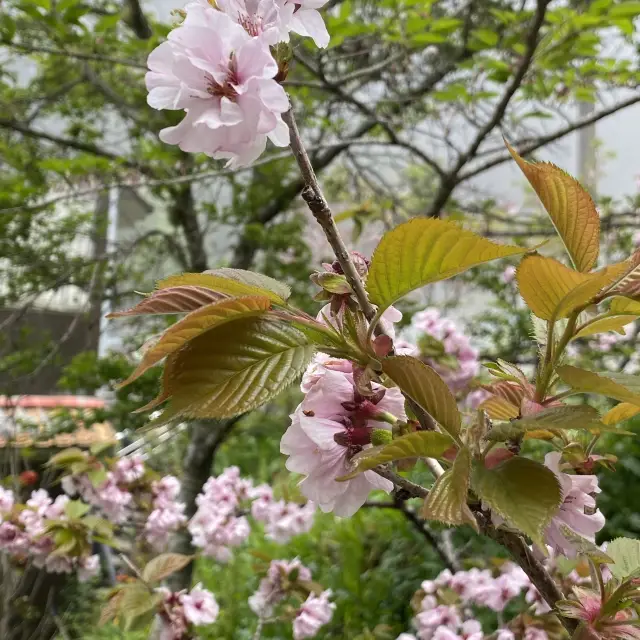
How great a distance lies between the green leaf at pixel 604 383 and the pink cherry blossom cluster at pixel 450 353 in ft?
2.57

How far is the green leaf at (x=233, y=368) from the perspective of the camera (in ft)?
0.86

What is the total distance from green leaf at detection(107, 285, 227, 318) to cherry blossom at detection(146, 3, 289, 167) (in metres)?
0.07

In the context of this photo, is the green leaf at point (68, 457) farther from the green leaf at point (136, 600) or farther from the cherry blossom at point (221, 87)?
the cherry blossom at point (221, 87)

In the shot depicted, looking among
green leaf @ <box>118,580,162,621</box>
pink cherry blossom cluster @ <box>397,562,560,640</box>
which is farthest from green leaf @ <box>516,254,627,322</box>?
green leaf @ <box>118,580,162,621</box>

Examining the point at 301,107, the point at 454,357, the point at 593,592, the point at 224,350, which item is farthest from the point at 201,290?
the point at 301,107

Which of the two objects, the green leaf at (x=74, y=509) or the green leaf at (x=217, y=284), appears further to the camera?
the green leaf at (x=74, y=509)

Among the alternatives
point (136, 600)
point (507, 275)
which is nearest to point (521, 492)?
point (136, 600)

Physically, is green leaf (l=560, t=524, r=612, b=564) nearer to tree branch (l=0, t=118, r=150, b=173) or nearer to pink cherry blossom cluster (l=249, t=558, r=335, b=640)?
pink cherry blossom cluster (l=249, t=558, r=335, b=640)

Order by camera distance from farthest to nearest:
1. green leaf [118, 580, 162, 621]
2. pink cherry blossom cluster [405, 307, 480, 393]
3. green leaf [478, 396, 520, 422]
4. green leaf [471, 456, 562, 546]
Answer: pink cherry blossom cluster [405, 307, 480, 393]
green leaf [118, 580, 162, 621]
green leaf [478, 396, 520, 422]
green leaf [471, 456, 562, 546]

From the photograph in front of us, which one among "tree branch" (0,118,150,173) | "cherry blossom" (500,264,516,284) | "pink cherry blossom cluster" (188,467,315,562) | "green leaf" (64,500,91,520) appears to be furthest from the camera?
"cherry blossom" (500,264,516,284)

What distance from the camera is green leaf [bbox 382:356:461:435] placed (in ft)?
0.93

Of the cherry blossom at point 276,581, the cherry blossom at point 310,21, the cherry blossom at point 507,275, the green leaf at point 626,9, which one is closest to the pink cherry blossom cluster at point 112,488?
the cherry blossom at point 276,581

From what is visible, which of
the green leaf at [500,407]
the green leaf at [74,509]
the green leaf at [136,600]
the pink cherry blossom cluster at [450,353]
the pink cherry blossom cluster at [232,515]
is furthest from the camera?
the pink cherry blossom cluster at [232,515]

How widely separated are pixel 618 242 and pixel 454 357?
143cm
